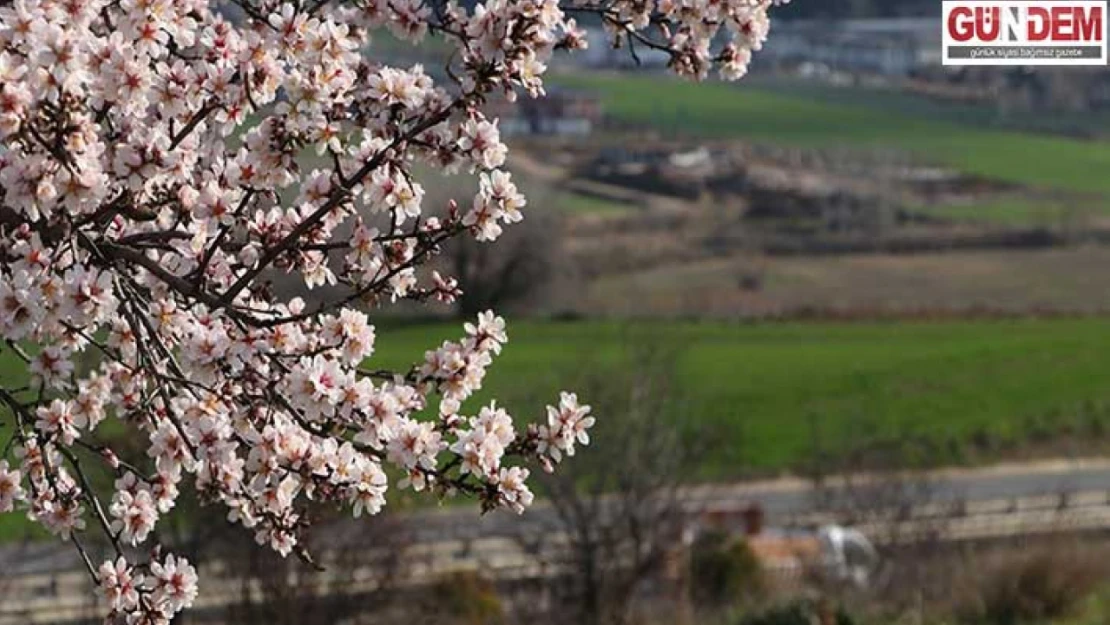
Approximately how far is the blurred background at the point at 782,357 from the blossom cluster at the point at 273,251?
1.07 feet

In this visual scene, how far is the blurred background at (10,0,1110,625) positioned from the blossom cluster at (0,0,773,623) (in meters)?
0.33

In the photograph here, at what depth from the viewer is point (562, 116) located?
51.2 metres

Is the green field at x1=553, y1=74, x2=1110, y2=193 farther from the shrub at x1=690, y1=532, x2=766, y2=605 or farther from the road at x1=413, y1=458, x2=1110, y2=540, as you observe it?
the shrub at x1=690, y1=532, x2=766, y2=605

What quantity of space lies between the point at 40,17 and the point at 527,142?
5078 centimetres

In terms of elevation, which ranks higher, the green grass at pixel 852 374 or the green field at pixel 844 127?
the green field at pixel 844 127

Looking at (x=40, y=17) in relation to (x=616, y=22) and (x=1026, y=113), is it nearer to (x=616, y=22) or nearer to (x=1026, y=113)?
(x=616, y=22)

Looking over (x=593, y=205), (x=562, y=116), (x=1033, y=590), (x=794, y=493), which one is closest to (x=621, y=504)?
(x=1033, y=590)

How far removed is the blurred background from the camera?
52.7 feet

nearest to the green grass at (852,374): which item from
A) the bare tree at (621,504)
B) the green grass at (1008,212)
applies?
the green grass at (1008,212)

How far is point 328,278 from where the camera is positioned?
5520 millimetres

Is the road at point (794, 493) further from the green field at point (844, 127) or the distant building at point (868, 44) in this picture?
the distant building at point (868, 44)

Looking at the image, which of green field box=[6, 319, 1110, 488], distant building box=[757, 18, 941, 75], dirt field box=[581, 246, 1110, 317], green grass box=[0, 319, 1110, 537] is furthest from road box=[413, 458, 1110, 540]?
distant building box=[757, 18, 941, 75]

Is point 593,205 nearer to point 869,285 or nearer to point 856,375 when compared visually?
point 869,285

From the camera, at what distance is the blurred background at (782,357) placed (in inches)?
632
